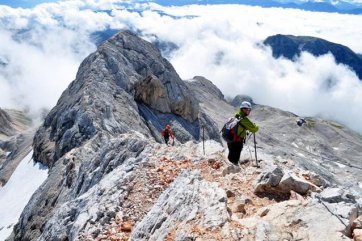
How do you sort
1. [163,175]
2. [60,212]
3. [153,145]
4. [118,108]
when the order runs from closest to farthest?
[163,175], [60,212], [153,145], [118,108]

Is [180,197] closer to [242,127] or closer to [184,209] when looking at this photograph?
[184,209]

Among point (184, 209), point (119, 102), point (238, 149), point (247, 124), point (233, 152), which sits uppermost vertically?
point (247, 124)

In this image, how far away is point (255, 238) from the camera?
14.2 meters

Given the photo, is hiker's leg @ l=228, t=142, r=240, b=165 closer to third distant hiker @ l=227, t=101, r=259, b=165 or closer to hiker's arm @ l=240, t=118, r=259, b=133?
third distant hiker @ l=227, t=101, r=259, b=165

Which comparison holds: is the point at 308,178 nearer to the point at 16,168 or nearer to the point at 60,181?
the point at 60,181

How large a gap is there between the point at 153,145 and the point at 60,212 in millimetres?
7514

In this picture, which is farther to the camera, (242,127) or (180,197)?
Result: (242,127)

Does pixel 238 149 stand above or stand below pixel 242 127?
below

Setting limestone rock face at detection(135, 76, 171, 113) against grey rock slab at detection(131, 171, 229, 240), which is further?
limestone rock face at detection(135, 76, 171, 113)

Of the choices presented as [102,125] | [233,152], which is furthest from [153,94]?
[233,152]

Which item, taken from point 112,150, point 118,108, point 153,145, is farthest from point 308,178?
point 118,108

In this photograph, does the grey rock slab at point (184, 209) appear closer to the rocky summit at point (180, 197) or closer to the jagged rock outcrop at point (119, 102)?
the rocky summit at point (180, 197)

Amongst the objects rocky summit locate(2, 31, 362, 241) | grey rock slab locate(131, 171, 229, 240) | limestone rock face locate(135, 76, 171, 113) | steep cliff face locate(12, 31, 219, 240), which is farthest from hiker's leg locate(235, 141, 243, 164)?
limestone rock face locate(135, 76, 171, 113)

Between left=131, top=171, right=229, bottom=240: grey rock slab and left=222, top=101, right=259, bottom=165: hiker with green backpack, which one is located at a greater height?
left=222, top=101, right=259, bottom=165: hiker with green backpack
